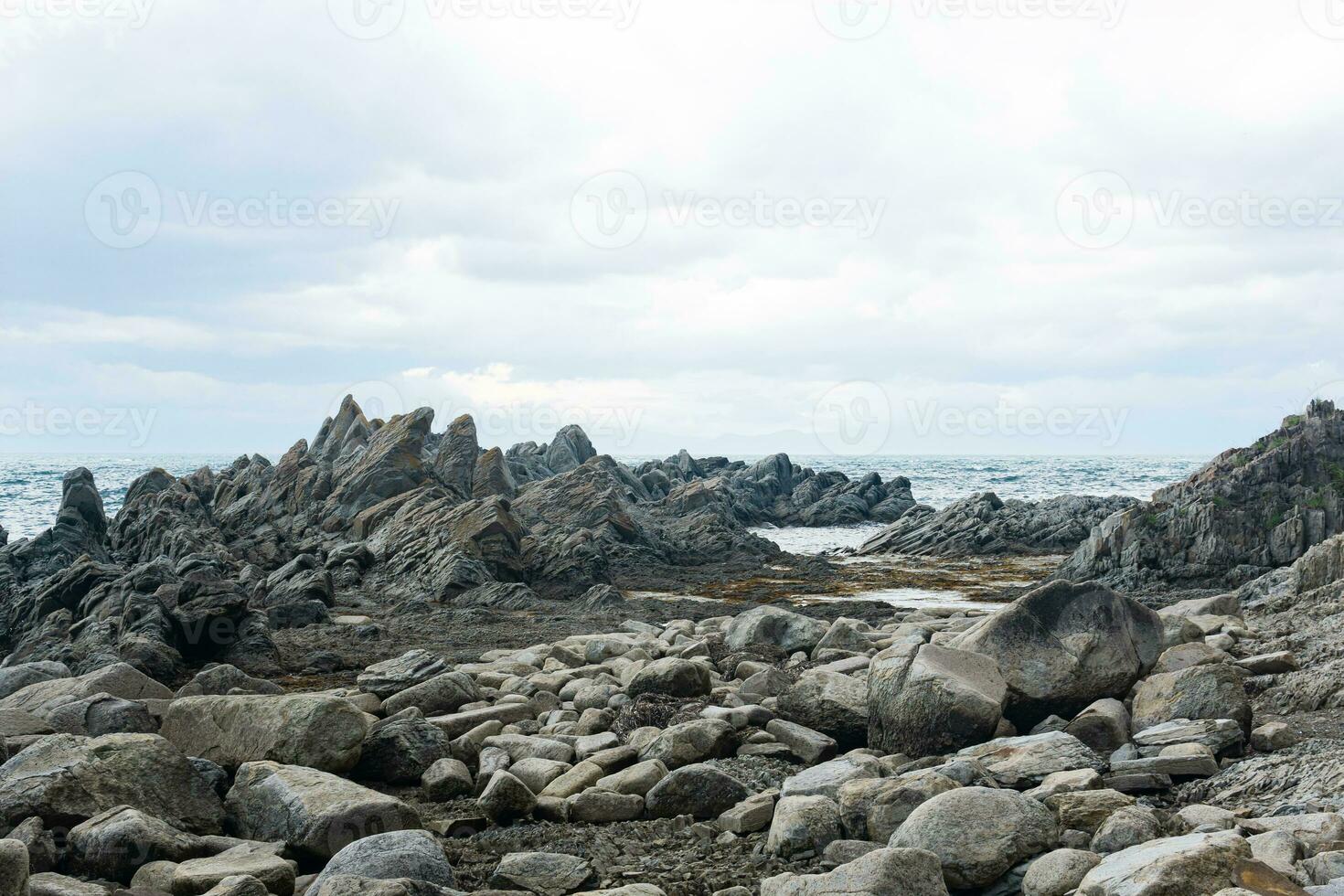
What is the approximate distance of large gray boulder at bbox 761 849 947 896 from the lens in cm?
618

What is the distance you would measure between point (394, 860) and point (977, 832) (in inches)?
161

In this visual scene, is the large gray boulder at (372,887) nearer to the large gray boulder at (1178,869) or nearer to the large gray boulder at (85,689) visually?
the large gray boulder at (1178,869)

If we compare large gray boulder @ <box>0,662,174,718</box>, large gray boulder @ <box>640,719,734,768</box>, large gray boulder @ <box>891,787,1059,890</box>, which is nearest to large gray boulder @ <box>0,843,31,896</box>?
large gray boulder @ <box>0,662,174,718</box>

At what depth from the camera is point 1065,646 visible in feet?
33.7

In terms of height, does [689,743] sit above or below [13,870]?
below

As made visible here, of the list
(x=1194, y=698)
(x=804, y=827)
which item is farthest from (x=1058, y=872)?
(x=1194, y=698)

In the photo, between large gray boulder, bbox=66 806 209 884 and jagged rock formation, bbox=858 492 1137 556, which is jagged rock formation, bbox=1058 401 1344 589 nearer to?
jagged rock formation, bbox=858 492 1137 556

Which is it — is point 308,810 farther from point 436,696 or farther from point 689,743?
point 436,696

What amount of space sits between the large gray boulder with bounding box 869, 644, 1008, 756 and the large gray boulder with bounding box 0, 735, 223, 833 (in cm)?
622

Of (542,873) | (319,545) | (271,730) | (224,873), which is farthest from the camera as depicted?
(319,545)

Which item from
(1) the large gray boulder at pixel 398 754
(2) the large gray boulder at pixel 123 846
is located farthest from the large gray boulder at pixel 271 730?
(2) the large gray boulder at pixel 123 846

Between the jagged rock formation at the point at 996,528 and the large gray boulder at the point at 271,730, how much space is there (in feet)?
107

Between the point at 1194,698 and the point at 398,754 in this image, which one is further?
the point at 398,754

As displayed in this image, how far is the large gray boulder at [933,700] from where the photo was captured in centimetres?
935
